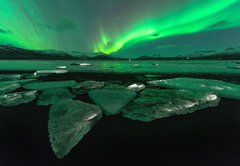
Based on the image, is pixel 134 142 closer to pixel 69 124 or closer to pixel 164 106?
pixel 69 124

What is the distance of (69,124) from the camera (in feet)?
7.07

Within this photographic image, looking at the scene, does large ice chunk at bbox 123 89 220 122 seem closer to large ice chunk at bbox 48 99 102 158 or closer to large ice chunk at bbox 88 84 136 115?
large ice chunk at bbox 88 84 136 115

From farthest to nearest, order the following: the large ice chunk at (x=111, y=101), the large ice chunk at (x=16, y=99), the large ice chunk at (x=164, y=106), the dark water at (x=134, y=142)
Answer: the large ice chunk at (x=16, y=99)
the large ice chunk at (x=111, y=101)
the large ice chunk at (x=164, y=106)
the dark water at (x=134, y=142)

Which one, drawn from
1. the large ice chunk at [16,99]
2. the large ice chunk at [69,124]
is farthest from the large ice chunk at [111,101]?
the large ice chunk at [16,99]

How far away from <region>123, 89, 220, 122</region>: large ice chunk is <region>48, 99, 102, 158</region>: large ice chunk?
0.78 meters

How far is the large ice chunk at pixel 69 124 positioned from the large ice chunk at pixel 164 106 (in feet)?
2.55

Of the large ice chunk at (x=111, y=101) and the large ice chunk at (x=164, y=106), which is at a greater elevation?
the large ice chunk at (x=111, y=101)

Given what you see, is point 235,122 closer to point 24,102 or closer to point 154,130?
point 154,130

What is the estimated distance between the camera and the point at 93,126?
2.40 m

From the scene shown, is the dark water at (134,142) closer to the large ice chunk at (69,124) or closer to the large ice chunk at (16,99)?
the large ice chunk at (69,124)

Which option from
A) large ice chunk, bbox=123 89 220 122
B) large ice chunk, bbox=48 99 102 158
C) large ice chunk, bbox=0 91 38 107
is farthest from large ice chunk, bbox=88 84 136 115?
large ice chunk, bbox=0 91 38 107

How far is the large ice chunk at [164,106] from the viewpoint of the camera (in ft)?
8.68

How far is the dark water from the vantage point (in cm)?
166

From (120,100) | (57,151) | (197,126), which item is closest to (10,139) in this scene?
(57,151)
